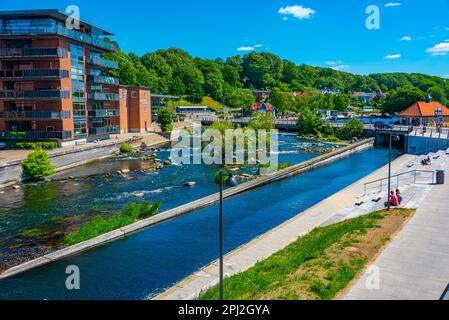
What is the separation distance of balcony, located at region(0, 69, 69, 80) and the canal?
66.3 feet

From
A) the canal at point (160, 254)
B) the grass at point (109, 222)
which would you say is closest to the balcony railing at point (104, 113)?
the canal at point (160, 254)

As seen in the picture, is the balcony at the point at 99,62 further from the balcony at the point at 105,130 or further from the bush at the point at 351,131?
the bush at the point at 351,131

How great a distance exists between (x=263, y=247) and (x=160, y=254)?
562 centimetres

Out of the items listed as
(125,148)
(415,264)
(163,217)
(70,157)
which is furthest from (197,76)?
(415,264)

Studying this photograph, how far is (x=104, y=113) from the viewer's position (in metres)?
62.0

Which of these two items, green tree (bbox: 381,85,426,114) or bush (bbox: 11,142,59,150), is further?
green tree (bbox: 381,85,426,114)

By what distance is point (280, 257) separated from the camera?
19.4m

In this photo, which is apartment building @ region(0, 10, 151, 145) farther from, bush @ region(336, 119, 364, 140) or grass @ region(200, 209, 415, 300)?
bush @ region(336, 119, 364, 140)

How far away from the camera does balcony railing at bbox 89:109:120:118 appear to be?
59281 mm

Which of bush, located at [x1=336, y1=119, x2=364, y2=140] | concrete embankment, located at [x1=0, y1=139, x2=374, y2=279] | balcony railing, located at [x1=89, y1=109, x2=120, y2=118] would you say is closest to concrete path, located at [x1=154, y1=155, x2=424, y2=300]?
concrete embankment, located at [x1=0, y1=139, x2=374, y2=279]

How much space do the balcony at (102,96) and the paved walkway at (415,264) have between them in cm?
4766

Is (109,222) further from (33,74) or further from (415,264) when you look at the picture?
(33,74)
